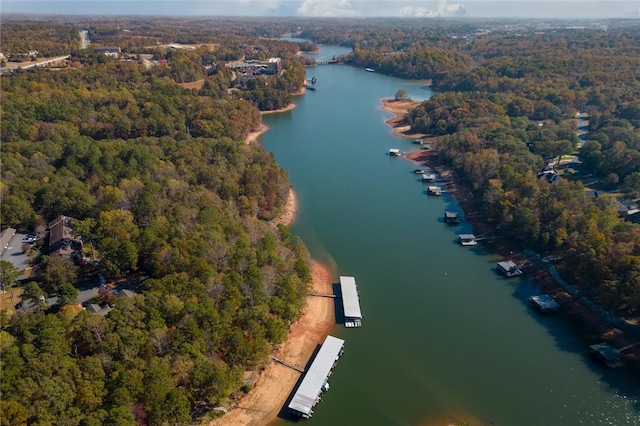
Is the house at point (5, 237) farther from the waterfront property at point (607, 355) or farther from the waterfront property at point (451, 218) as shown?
the waterfront property at point (607, 355)

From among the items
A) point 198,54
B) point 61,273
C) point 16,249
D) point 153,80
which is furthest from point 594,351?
point 198,54

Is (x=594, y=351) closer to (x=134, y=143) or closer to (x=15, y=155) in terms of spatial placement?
(x=134, y=143)

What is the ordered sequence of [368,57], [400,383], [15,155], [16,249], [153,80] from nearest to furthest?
[400,383], [16,249], [15,155], [153,80], [368,57]

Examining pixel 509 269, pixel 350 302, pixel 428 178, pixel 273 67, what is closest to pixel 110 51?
pixel 273 67

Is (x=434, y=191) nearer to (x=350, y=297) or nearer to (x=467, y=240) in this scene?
(x=467, y=240)

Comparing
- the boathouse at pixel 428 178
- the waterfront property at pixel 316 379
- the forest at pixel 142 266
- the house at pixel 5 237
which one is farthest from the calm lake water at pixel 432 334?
the house at pixel 5 237
